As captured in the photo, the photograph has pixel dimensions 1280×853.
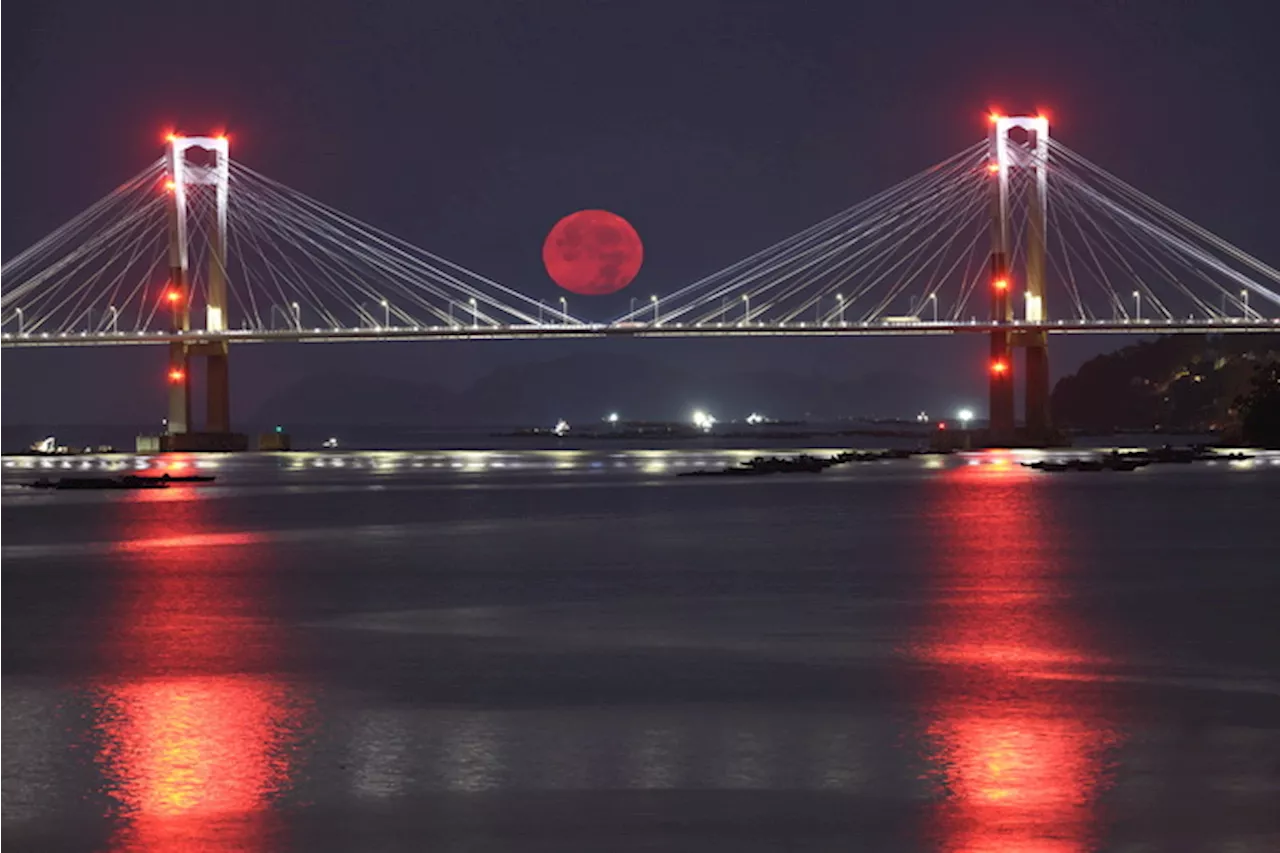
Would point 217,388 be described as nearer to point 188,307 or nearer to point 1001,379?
point 188,307

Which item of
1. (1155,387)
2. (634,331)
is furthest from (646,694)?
(1155,387)

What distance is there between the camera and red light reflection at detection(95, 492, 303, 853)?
22.0ft

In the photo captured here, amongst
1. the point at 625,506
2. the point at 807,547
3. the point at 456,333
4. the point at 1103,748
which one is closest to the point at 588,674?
the point at 1103,748

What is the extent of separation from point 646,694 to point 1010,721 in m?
1.80

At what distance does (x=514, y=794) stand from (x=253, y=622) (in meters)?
6.30

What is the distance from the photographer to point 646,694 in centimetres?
950

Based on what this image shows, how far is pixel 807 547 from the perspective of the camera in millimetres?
20094

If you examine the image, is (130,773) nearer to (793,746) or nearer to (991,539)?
(793,746)

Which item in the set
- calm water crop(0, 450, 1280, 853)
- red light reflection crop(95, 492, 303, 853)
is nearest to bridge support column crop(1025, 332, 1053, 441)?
calm water crop(0, 450, 1280, 853)

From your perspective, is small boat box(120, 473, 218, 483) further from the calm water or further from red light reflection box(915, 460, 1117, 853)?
red light reflection box(915, 460, 1117, 853)

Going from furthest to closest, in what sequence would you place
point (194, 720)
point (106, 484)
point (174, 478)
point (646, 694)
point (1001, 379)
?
point (1001, 379), point (174, 478), point (106, 484), point (646, 694), point (194, 720)

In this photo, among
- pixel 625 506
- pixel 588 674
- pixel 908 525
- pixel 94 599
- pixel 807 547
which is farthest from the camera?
pixel 625 506

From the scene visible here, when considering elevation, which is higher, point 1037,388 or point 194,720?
point 1037,388

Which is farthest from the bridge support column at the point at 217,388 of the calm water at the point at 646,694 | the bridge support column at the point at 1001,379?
the calm water at the point at 646,694
